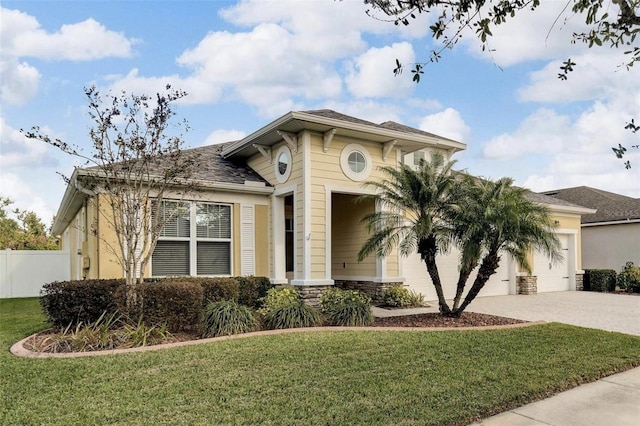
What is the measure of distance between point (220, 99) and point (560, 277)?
14.6 meters

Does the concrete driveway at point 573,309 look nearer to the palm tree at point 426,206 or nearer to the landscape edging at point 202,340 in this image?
the landscape edging at point 202,340

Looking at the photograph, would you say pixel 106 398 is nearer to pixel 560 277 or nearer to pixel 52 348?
pixel 52 348

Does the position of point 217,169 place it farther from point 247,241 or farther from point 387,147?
point 387,147

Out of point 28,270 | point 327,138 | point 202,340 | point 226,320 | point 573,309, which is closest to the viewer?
point 202,340

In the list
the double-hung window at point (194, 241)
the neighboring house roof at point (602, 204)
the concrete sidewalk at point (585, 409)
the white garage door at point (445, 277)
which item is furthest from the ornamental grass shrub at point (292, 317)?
the neighboring house roof at point (602, 204)

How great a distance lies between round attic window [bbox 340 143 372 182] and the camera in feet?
37.7

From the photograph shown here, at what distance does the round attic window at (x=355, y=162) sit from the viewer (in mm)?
11492

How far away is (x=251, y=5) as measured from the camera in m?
6.66

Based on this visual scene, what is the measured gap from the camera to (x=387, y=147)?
39.3 ft

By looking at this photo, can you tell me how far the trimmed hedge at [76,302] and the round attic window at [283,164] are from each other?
506cm

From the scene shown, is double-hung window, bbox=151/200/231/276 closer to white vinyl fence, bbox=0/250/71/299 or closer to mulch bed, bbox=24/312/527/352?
mulch bed, bbox=24/312/527/352

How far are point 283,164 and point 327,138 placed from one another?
1.52 meters

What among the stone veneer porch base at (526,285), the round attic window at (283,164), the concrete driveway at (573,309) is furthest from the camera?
the stone veneer porch base at (526,285)

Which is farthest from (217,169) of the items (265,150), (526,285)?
(526,285)
